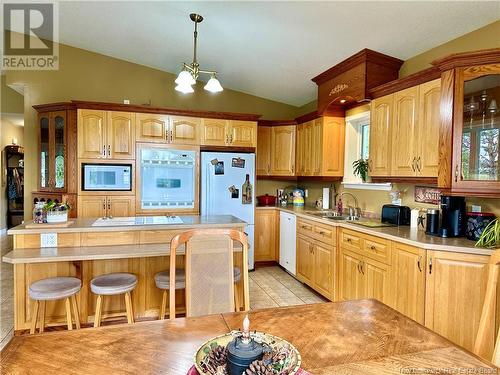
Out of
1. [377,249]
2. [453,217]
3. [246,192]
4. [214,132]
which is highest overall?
[214,132]

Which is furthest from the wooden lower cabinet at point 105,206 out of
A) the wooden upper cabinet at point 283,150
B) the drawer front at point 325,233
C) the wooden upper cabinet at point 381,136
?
the wooden upper cabinet at point 381,136

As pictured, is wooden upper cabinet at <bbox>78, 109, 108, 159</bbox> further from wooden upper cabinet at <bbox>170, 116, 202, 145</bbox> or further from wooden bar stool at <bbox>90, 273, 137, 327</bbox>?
wooden bar stool at <bbox>90, 273, 137, 327</bbox>

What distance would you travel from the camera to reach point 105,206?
13.1 ft

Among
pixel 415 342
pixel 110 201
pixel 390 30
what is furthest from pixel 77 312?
pixel 390 30

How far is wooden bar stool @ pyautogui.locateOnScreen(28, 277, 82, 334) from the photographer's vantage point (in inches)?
86.0

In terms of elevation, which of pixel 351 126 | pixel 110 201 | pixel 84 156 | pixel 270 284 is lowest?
pixel 270 284

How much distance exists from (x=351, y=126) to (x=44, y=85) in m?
4.55

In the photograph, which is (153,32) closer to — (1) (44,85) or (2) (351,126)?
(1) (44,85)

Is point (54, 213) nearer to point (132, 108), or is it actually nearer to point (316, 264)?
point (132, 108)

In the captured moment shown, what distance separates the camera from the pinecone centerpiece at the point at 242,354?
2.62 feet

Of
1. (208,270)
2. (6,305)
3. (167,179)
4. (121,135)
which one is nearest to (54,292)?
(208,270)

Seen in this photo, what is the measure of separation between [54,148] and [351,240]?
4.09 m

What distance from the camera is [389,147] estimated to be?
2965 millimetres

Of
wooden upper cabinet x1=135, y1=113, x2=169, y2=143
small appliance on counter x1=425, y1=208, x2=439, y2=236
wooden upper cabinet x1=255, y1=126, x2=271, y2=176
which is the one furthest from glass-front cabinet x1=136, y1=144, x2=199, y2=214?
small appliance on counter x1=425, y1=208, x2=439, y2=236
